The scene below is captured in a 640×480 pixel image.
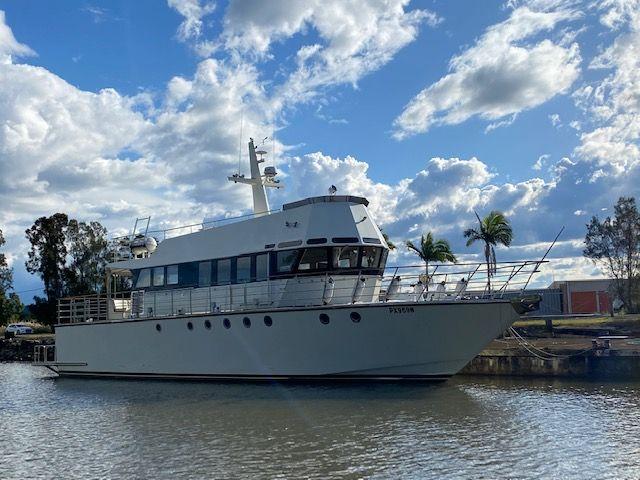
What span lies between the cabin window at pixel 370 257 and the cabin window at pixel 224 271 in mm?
4484

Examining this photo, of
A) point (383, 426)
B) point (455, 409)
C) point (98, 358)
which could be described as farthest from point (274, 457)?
point (98, 358)

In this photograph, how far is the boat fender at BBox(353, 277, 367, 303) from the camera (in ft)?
56.3

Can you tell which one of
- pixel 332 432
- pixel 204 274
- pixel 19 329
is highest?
pixel 204 274

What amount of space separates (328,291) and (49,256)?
126ft

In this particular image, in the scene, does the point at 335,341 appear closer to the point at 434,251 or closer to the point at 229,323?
the point at 229,323

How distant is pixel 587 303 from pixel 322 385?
1172 inches

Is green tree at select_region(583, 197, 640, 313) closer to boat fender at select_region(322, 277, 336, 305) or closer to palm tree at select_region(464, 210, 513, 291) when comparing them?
palm tree at select_region(464, 210, 513, 291)

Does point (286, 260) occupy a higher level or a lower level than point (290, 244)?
lower

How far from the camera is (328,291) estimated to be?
17438 millimetres

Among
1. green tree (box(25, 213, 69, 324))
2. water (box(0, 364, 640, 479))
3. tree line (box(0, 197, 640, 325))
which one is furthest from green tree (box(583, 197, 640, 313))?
green tree (box(25, 213, 69, 324))

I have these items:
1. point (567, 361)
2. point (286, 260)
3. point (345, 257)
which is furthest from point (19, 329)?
point (567, 361)

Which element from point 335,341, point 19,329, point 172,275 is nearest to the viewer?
point 335,341

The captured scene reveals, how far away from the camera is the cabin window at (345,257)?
1809 cm

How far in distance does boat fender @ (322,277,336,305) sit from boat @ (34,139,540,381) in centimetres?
4
